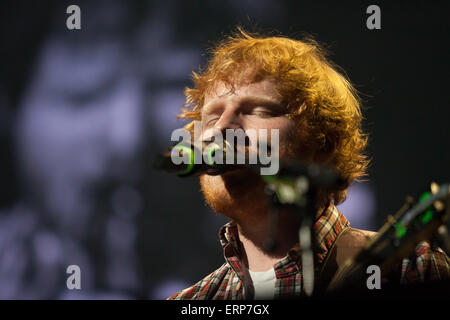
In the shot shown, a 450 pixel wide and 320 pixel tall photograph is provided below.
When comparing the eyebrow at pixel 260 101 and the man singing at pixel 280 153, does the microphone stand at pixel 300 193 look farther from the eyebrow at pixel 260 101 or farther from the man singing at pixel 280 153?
the eyebrow at pixel 260 101

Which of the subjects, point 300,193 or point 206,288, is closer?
point 300,193

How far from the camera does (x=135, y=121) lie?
94.2 inches

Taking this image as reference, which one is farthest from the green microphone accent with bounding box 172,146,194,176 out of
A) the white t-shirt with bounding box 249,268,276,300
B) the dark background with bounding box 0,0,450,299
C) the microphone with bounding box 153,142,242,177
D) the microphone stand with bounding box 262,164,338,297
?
the dark background with bounding box 0,0,450,299

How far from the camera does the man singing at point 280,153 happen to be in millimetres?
1384

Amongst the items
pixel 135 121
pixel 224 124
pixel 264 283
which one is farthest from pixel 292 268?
pixel 135 121

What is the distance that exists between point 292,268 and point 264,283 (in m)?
0.11

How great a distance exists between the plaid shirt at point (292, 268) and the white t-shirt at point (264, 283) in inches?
0.8

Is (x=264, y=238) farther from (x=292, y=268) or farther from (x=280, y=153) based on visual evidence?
(x=280, y=153)

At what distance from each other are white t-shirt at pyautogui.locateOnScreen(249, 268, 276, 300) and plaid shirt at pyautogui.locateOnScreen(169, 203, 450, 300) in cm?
2

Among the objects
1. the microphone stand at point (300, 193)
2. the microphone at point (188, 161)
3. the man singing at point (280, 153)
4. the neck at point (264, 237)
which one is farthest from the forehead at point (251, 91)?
the microphone stand at point (300, 193)

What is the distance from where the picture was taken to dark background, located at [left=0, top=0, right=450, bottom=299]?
1942mm

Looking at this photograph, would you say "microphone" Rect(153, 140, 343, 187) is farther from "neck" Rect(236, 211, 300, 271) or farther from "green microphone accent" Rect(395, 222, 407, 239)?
"neck" Rect(236, 211, 300, 271)

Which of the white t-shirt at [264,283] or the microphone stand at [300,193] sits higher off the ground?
the microphone stand at [300,193]

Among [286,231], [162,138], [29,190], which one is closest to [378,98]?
[286,231]
